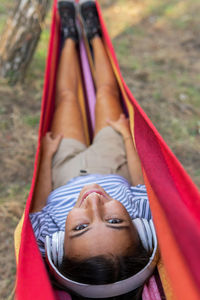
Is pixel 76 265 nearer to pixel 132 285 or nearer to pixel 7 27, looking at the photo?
pixel 132 285

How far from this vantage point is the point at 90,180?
45.2 inches

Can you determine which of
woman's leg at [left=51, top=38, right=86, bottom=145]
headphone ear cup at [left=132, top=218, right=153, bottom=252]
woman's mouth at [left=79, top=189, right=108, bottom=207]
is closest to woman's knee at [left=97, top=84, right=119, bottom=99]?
woman's leg at [left=51, top=38, right=86, bottom=145]

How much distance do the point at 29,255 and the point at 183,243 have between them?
39 cm

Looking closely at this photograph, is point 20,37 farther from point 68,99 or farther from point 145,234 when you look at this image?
point 145,234

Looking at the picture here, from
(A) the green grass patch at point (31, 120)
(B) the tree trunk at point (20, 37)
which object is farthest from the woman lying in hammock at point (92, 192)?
(A) the green grass patch at point (31, 120)

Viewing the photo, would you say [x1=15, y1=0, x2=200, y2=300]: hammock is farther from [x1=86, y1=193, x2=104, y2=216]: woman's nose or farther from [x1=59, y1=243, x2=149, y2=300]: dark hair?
[x1=86, y1=193, x2=104, y2=216]: woman's nose

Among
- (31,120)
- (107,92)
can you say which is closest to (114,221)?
(107,92)

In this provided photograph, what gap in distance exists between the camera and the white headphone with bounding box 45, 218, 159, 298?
31.1 inches

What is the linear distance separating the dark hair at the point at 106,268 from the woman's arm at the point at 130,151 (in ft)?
1.30

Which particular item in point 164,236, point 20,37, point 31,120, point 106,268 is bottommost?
point 31,120

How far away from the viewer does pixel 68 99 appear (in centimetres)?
155

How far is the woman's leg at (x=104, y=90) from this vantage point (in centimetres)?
144

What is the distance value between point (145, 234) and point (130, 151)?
46cm

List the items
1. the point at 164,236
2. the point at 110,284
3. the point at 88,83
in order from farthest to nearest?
the point at 88,83 < the point at 110,284 < the point at 164,236
